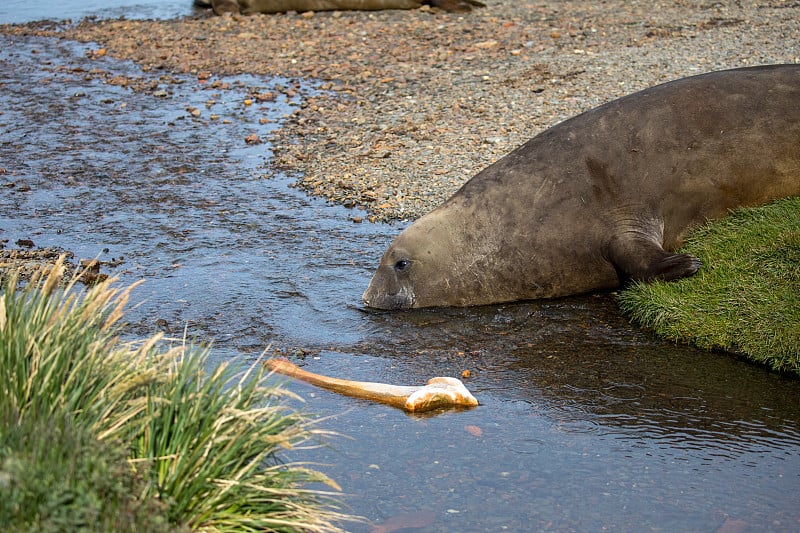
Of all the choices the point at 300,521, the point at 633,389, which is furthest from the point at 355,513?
the point at 633,389

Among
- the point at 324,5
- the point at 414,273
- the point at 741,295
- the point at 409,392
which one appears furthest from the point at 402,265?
the point at 324,5

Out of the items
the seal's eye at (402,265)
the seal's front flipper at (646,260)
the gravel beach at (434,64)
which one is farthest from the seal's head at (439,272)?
the gravel beach at (434,64)

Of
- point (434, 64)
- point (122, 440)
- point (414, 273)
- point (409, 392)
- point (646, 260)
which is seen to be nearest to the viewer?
point (122, 440)

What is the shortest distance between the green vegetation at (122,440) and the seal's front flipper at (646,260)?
3198mm

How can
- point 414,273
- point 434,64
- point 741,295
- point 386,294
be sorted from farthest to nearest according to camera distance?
point 434,64 < point 414,273 < point 386,294 < point 741,295

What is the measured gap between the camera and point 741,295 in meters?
5.95

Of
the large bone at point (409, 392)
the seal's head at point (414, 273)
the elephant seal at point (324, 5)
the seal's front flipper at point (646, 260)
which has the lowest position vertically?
the large bone at point (409, 392)

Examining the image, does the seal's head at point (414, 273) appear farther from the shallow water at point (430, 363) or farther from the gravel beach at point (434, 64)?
the gravel beach at point (434, 64)

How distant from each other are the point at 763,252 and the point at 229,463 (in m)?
3.99

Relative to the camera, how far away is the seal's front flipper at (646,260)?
6.29 meters

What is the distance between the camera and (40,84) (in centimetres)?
1393

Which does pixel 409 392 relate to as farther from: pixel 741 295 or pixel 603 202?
pixel 603 202

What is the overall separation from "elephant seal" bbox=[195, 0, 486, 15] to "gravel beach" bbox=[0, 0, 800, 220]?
0.21 metres

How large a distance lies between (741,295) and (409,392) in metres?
2.12
